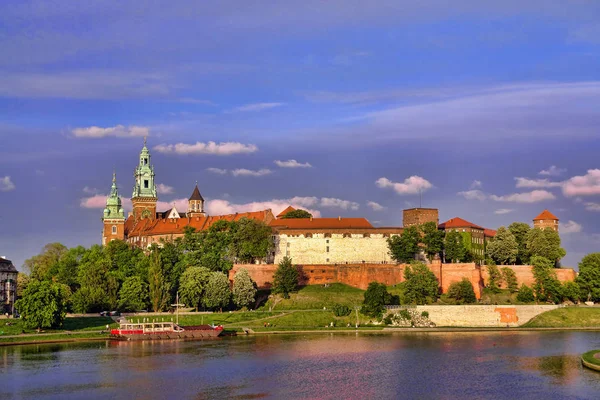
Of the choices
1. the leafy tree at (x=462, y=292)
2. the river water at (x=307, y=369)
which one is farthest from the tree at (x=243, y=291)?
the leafy tree at (x=462, y=292)

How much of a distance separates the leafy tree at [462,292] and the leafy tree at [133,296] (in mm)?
28726

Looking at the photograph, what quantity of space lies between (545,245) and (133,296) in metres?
43.7

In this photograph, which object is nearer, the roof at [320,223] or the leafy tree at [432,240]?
the leafy tree at [432,240]

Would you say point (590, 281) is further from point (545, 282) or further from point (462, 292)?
point (462, 292)

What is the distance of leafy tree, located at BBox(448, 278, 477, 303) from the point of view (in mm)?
83438

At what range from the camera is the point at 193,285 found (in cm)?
7975

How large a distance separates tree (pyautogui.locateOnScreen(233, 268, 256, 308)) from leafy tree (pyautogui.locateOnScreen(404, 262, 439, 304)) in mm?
14418

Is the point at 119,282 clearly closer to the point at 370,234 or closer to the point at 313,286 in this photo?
the point at 313,286

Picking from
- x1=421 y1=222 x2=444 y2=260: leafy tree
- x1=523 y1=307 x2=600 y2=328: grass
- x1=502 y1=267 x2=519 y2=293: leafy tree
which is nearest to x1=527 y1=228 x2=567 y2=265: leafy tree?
x1=502 y1=267 x2=519 y2=293: leafy tree

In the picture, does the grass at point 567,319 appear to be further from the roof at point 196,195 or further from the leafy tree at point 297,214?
the roof at point 196,195

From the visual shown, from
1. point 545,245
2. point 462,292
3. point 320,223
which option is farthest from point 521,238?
point 320,223

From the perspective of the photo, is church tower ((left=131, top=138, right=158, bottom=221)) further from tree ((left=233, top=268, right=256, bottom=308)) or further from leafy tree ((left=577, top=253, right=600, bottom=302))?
leafy tree ((left=577, top=253, right=600, bottom=302))

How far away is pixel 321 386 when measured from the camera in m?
47.0

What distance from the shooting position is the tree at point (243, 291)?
81.3 m
